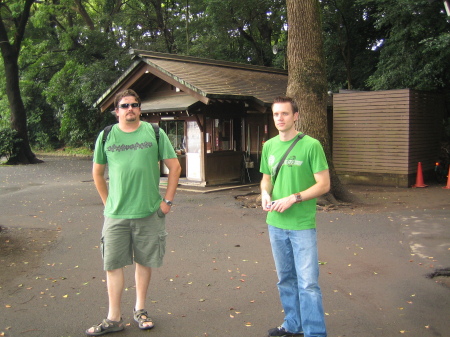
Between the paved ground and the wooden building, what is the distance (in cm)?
448

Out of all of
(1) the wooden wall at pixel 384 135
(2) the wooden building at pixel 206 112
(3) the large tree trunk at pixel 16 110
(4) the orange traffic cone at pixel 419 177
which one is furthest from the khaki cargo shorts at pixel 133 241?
(3) the large tree trunk at pixel 16 110

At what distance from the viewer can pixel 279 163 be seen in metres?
3.73

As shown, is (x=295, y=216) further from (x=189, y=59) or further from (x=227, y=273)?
(x=189, y=59)

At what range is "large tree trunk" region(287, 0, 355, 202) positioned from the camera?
10750 mm

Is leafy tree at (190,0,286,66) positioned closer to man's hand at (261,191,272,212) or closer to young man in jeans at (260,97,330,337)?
young man in jeans at (260,97,330,337)

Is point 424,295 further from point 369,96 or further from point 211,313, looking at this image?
point 369,96

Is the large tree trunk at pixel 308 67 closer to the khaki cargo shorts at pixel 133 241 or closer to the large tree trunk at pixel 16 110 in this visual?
the khaki cargo shorts at pixel 133 241

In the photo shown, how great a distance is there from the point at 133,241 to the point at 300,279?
1.48 metres

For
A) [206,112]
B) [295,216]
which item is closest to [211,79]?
[206,112]

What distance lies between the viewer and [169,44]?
31.7m

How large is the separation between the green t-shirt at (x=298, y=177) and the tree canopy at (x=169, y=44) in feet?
43.2

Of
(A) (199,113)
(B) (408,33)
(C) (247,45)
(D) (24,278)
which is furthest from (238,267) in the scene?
(C) (247,45)

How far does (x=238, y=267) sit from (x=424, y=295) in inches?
88.2

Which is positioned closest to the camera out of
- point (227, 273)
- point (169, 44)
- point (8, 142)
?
point (227, 273)
